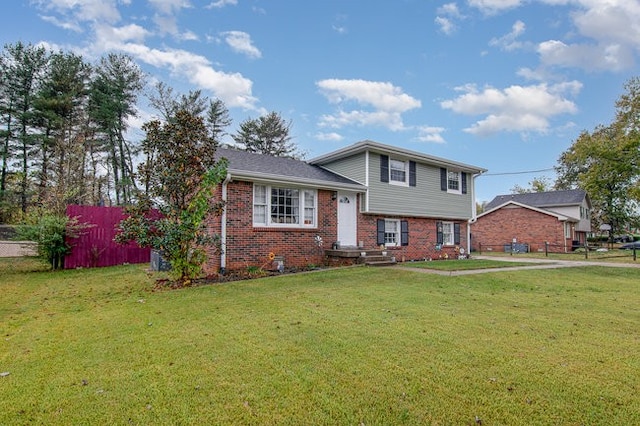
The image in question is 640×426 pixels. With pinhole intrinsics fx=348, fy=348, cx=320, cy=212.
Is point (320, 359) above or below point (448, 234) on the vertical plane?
below

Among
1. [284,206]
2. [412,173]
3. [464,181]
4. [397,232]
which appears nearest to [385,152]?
[412,173]

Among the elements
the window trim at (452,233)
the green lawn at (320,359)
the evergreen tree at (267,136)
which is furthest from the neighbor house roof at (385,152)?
the evergreen tree at (267,136)

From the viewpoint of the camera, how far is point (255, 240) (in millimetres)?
11125

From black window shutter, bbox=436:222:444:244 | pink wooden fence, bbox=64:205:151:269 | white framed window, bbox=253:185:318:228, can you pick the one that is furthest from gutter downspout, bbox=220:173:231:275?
black window shutter, bbox=436:222:444:244

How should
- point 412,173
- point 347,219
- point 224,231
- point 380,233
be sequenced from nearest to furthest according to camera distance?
point 224,231, point 347,219, point 380,233, point 412,173

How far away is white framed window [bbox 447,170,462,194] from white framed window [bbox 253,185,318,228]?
315 inches

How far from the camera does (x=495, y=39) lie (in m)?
14.8

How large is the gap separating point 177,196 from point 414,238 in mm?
10728

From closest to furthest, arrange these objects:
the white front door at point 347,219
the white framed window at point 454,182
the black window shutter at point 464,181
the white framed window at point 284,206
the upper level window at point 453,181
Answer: the white framed window at point 284,206, the white front door at point 347,219, the upper level window at point 453,181, the white framed window at point 454,182, the black window shutter at point 464,181

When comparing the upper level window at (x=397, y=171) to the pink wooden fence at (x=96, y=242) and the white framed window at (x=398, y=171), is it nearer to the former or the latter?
the white framed window at (x=398, y=171)

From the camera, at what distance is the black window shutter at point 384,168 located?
14.3 metres

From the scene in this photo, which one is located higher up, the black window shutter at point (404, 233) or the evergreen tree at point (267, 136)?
the evergreen tree at point (267, 136)

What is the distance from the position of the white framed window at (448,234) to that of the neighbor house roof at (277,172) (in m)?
6.21

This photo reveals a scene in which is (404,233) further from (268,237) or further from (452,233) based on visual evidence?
(268,237)
